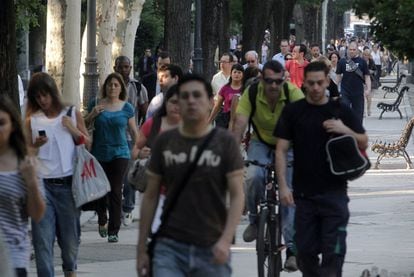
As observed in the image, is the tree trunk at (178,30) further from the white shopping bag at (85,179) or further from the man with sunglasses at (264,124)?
the white shopping bag at (85,179)

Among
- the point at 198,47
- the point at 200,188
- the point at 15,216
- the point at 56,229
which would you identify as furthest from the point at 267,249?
the point at 198,47

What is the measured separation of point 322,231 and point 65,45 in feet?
57.1

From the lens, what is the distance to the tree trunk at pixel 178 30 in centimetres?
2653

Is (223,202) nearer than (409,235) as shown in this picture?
Yes

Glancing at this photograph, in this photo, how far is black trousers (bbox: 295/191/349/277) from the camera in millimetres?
9734

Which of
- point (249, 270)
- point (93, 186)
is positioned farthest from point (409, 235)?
point (93, 186)

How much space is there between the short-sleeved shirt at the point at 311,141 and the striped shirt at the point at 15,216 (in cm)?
239

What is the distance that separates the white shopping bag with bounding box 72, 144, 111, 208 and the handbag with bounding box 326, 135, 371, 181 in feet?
6.59

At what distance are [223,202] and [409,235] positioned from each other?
8.14 meters

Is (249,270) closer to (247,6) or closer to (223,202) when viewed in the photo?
(223,202)

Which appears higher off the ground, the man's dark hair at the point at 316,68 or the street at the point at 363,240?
the man's dark hair at the point at 316,68

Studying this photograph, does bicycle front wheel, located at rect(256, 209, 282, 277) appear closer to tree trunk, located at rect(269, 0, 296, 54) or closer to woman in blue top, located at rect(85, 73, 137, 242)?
woman in blue top, located at rect(85, 73, 137, 242)

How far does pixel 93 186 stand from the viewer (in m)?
10.9

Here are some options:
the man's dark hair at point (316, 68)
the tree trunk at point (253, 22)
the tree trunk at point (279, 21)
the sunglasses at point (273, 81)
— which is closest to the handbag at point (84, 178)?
the sunglasses at point (273, 81)
